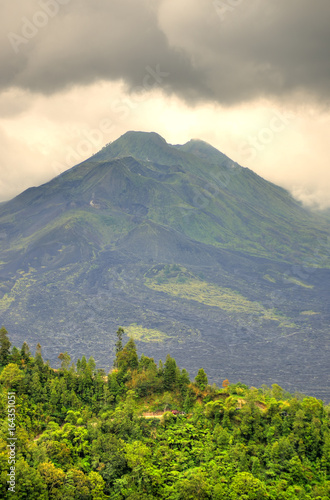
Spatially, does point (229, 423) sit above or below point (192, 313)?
below

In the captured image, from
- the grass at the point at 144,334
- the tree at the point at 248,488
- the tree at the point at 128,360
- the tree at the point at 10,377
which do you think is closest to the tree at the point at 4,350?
the tree at the point at 10,377

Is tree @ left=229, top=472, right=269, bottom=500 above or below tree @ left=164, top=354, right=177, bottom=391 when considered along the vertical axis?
below

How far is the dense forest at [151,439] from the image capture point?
1182 inches

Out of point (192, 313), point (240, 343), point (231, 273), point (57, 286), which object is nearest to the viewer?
point (240, 343)

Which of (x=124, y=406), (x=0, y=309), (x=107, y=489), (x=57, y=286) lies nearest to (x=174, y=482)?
(x=107, y=489)

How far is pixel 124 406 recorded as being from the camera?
41438 millimetres

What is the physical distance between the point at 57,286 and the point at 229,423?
14333 cm

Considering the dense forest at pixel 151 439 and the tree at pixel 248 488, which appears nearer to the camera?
the tree at pixel 248 488

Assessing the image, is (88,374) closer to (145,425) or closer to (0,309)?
(145,425)

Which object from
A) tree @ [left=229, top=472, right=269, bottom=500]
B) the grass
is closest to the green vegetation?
the grass

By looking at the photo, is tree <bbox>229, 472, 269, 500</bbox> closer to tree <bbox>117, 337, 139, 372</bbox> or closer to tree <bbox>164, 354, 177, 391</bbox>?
tree <bbox>164, 354, 177, 391</bbox>

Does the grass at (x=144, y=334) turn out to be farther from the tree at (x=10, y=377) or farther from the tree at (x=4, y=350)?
the tree at (x=10, y=377)

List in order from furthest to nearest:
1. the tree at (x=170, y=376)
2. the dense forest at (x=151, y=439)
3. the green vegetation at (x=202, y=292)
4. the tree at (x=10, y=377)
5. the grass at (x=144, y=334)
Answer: the green vegetation at (x=202, y=292)
the grass at (x=144, y=334)
the tree at (x=170, y=376)
the tree at (x=10, y=377)
the dense forest at (x=151, y=439)

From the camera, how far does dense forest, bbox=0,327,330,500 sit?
1182 inches
